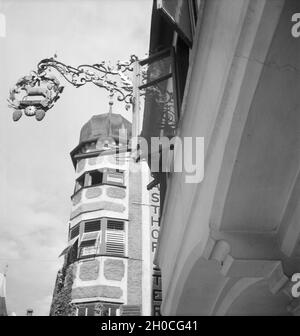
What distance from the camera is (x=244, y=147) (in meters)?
3.06

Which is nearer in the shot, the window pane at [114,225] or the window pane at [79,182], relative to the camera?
the window pane at [114,225]

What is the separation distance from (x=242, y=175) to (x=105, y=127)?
1964cm

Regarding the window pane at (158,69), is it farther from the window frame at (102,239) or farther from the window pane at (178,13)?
the window frame at (102,239)

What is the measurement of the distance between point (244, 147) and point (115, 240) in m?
15.9

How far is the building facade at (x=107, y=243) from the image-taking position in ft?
56.4

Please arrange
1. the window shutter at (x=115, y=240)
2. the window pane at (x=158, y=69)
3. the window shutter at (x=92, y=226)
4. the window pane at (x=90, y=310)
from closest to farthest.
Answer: the window pane at (x=158, y=69)
the window pane at (x=90, y=310)
the window shutter at (x=115, y=240)
the window shutter at (x=92, y=226)

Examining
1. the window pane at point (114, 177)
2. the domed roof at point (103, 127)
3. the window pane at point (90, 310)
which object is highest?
the domed roof at point (103, 127)

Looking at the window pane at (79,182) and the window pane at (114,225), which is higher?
the window pane at (79,182)

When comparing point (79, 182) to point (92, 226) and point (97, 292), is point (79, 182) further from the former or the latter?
point (97, 292)

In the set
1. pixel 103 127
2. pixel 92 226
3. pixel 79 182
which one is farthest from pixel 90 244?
pixel 103 127

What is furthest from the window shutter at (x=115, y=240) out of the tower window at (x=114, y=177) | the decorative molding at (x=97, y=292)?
the tower window at (x=114, y=177)

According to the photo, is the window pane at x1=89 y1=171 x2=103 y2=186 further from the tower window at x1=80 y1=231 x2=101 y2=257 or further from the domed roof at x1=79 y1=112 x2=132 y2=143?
the tower window at x1=80 y1=231 x2=101 y2=257

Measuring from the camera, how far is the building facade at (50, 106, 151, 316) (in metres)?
17.2
